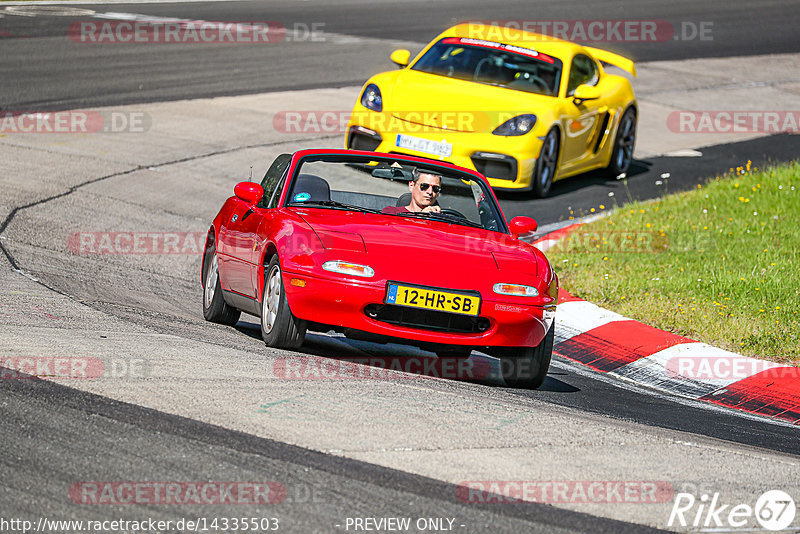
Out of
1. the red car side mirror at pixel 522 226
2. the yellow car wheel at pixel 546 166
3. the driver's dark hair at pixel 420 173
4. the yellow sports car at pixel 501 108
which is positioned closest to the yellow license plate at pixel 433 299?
the red car side mirror at pixel 522 226

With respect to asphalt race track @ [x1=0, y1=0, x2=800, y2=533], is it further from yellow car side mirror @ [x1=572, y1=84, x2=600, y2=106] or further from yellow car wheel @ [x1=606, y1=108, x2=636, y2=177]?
yellow car wheel @ [x1=606, y1=108, x2=636, y2=177]

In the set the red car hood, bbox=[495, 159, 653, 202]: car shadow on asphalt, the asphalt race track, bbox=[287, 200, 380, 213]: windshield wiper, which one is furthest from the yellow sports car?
the red car hood

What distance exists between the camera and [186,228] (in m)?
12.1

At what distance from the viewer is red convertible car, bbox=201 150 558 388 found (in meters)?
7.04

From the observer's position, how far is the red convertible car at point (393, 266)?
704 centimetres

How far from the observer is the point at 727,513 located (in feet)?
16.2

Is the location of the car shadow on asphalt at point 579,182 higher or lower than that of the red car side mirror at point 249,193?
lower

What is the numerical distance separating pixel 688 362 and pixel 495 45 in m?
6.94

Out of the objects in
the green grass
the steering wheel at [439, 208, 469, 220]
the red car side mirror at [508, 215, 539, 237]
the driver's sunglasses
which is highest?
the driver's sunglasses

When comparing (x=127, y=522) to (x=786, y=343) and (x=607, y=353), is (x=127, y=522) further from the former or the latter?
(x=786, y=343)

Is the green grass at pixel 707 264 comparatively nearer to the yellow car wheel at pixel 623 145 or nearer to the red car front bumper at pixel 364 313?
the yellow car wheel at pixel 623 145

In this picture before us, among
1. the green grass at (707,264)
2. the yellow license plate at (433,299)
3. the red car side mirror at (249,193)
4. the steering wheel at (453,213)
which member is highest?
the red car side mirror at (249,193)

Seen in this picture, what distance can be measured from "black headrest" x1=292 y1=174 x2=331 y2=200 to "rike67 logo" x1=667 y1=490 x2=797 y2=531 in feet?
12.8

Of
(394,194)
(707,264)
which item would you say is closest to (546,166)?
(707,264)
